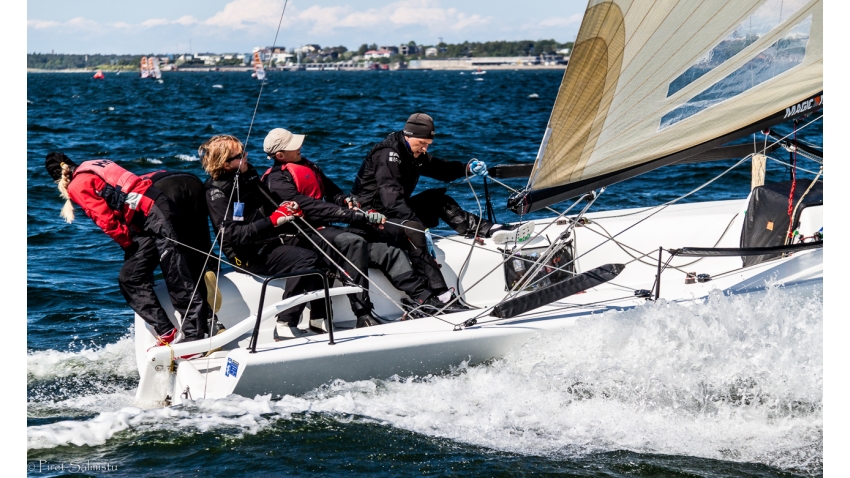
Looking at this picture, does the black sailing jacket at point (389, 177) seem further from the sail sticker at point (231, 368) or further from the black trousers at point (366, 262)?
the sail sticker at point (231, 368)

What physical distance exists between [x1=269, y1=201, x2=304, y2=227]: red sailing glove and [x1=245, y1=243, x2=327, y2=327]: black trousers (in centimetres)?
19

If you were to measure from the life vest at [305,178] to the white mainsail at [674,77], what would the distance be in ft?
4.76

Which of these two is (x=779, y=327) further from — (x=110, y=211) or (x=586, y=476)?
(x=110, y=211)

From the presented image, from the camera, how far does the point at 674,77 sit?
4.36 meters

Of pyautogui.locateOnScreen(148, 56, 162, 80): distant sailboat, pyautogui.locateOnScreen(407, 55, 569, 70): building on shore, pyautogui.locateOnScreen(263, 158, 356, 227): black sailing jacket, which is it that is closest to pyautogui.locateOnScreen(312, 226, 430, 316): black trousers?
pyautogui.locateOnScreen(263, 158, 356, 227): black sailing jacket

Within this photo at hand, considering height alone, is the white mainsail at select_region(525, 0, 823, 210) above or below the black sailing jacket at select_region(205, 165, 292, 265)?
above

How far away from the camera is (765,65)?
4336 millimetres

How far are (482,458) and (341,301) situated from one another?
1.71 meters

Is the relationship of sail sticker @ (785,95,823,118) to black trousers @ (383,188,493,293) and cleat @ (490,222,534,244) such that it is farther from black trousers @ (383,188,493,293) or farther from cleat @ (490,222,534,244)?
black trousers @ (383,188,493,293)

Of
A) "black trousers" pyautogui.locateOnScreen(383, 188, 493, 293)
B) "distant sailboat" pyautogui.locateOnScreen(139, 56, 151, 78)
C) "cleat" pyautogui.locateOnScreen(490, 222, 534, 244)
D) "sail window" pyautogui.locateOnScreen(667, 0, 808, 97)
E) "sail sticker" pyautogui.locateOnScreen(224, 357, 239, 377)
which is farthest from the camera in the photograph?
"distant sailboat" pyautogui.locateOnScreen(139, 56, 151, 78)

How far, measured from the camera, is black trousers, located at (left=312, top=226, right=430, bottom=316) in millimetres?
5008

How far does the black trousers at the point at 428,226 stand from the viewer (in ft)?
17.1

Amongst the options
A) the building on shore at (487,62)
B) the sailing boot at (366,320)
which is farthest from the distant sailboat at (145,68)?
the sailing boot at (366,320)

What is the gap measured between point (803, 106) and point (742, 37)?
0.44 metres
